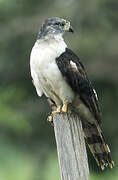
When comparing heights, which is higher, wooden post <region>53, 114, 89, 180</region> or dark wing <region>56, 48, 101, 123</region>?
dark wing <region>56, 48, 101, 123</region>

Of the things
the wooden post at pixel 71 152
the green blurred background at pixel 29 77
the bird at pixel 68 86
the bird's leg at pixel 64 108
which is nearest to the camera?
the wooden post at pixel 71 152

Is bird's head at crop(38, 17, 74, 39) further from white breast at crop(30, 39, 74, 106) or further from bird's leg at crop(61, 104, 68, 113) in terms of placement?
bird's leg at crop(61, 104, 68, 113)

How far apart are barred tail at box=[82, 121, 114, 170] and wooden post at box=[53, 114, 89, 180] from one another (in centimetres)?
83

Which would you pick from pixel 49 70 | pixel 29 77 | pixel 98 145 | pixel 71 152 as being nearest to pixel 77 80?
pixel 49 70

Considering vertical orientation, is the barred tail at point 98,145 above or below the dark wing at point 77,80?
below

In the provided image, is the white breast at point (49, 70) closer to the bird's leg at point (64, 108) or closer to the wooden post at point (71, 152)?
the bird's leg at point (64, 108)

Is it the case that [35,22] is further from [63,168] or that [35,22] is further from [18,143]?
[63,168]

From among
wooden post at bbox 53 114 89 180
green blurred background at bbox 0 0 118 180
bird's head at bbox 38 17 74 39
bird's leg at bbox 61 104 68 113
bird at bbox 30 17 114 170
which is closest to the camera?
wooden post at bbox 53 114 89 180

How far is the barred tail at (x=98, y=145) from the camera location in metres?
6.93

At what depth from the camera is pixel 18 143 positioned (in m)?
13.5

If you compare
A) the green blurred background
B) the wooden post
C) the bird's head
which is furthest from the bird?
the green blurred background

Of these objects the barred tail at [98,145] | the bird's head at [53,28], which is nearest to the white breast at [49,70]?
the bird's head at [53,28]

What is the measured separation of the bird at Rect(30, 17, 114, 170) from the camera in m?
7.01

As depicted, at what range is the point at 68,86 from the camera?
712 centimetres
